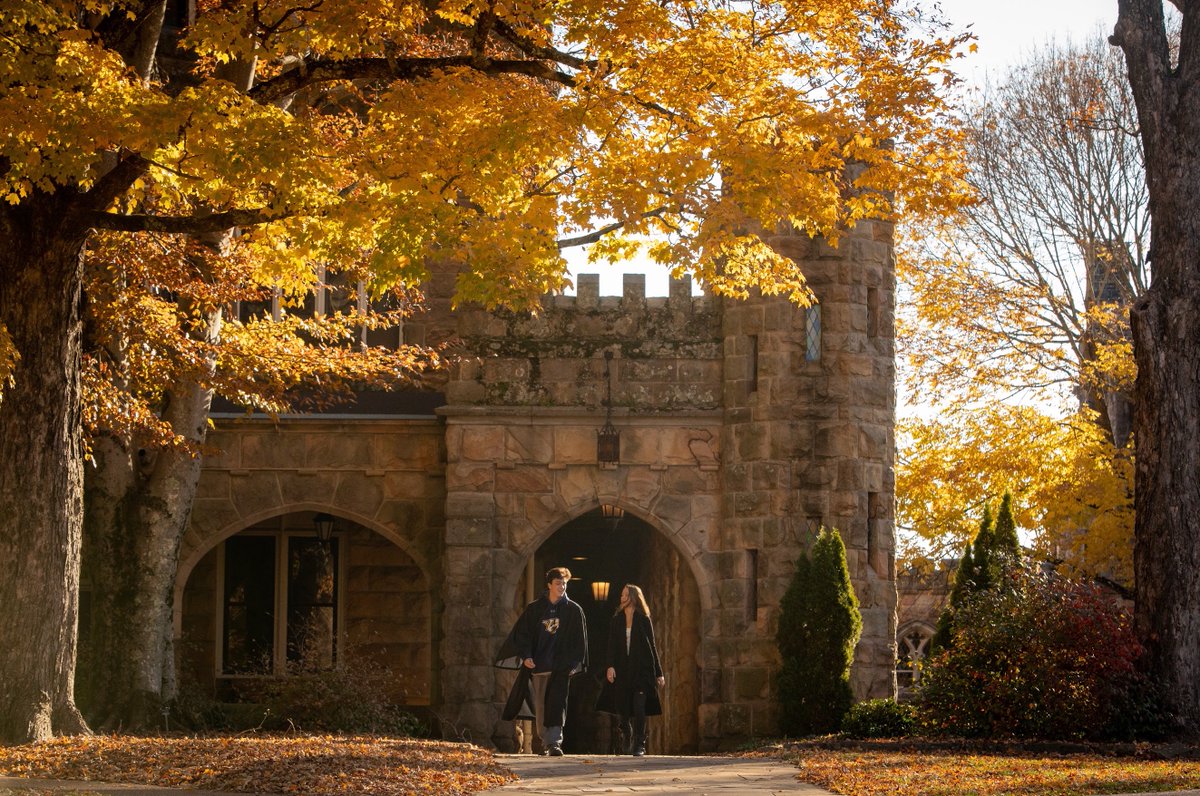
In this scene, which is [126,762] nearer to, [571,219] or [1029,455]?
[571,219]

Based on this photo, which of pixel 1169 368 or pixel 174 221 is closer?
pixel 174 221

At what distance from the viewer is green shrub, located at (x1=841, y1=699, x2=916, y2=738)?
581 inches

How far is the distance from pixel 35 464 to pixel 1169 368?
924 centimetres

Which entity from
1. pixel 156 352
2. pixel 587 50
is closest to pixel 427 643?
pixel 156 352

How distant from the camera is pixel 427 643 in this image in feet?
62.1

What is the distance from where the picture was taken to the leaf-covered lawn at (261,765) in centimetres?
909

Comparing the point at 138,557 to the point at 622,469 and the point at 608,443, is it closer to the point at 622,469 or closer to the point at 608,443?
the point at 608,443

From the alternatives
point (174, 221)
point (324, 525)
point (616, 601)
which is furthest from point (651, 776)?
point (616, 601)

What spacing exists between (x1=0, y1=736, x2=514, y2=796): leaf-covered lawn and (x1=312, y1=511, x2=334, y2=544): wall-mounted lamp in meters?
7.60

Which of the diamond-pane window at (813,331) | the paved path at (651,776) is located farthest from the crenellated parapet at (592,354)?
the paved path at (651,776)

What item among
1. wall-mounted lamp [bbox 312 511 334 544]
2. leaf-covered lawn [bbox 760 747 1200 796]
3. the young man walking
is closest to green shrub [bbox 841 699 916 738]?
leaf-covered lawn [bbox 760 747 1200 796]

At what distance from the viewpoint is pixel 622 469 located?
56.6ft

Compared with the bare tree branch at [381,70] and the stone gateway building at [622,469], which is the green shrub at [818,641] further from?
the bare tree branch at [381,70]

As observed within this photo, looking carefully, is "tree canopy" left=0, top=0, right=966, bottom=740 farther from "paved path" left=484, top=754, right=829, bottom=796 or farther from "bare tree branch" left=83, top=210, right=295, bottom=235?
"paved path" left=484, top=754, right=829, bottom=796
